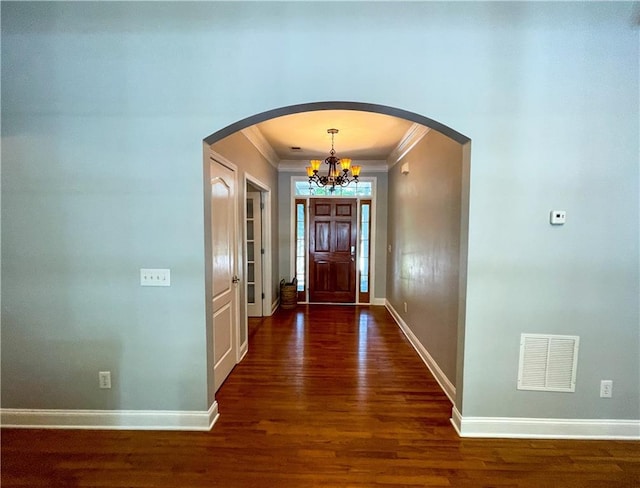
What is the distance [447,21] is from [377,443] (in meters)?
2.78

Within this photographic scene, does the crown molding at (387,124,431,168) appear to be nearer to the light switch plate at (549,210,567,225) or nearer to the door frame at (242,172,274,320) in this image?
the light switch plate at (549,210,567,225)

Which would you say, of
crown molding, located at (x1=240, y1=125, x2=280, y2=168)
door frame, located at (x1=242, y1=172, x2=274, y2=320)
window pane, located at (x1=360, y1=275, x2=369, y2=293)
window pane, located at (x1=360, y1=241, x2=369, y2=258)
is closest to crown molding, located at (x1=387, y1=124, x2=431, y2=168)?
window pane, located at (x1=360, y1=241, x2=369, y2=258)

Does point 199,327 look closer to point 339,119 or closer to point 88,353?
point 88,353

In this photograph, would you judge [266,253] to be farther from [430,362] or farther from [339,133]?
[430,362]

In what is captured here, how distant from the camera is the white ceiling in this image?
3.36 meters

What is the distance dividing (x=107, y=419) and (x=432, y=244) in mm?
3066

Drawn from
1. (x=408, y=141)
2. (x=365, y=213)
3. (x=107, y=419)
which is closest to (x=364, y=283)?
(x=365, y=213)

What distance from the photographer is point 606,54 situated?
1982mm

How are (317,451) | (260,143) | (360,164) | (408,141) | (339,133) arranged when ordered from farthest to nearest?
(360,164) < (260,143) < (408,141) < (339,133) < (317,451)

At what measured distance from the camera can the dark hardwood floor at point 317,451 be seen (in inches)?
70.2

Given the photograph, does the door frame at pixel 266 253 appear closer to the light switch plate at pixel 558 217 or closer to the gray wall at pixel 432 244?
the gray wall at pixel 432 244

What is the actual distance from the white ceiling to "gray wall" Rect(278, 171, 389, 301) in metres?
0.62

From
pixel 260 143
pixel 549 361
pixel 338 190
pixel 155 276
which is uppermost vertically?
pixel 260 143

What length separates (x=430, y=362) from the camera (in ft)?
10.3
